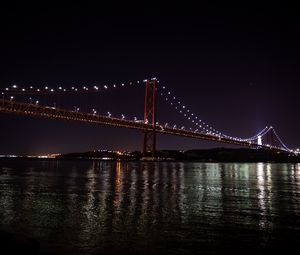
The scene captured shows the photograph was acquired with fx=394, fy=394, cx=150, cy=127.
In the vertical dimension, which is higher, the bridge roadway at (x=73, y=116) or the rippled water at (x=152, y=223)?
the bridge roadway at (x=73, y=116)

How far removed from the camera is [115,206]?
14188 millimetres

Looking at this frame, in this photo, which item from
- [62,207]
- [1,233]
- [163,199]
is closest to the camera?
[1,233]

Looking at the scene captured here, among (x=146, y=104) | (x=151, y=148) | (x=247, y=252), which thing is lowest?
(x=247, y=252)

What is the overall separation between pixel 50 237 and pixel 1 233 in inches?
77.9

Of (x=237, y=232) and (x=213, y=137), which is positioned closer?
(x=237, y=232)

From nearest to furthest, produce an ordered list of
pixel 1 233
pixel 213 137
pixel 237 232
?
pixel 1 233 < pixel 237 232 < pixel 213 137

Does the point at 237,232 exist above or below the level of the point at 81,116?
below

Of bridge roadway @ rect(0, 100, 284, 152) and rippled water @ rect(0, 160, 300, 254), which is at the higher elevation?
bridge roadway @ rect(0, 100, 284, 152)

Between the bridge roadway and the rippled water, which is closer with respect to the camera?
the rippled water

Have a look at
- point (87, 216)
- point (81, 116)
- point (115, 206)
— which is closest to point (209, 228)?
point (87, 216)

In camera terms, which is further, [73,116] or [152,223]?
[73,116]

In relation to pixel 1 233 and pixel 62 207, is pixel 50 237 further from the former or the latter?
pixel 62 207

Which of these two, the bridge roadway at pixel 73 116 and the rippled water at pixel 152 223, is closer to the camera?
the rippled water at pixel 152 223

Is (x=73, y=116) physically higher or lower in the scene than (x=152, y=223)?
higher
